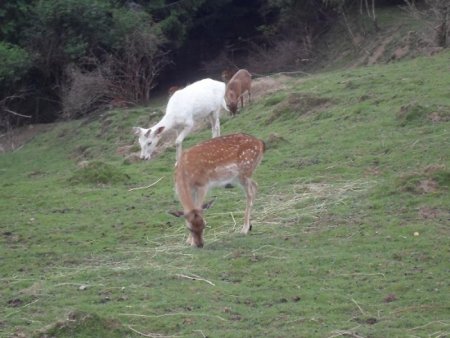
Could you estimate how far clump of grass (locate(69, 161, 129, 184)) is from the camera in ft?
51.4

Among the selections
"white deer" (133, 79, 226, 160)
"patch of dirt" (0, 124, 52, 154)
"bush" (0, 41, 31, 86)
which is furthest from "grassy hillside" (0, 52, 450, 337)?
"bush" (0, 41, 31, 86)

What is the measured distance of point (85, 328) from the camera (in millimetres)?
7969

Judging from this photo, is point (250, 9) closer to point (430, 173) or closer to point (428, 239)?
point (430, 173)

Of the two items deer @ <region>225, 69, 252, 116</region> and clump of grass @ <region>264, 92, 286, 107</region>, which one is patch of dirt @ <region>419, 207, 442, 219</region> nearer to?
clump of grass @ <region>264, 92, 286, 107</region>

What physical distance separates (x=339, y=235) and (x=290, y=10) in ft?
64.8

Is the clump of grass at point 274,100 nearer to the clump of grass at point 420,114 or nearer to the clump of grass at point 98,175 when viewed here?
the clump of grass at point 420,114

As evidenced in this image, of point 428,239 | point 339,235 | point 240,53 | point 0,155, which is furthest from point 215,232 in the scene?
point 240,53

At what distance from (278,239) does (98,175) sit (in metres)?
5.51

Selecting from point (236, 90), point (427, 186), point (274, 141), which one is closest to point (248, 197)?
point (427, 186)

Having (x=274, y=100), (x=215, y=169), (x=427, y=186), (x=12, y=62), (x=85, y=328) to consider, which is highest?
(x=215, y=169)

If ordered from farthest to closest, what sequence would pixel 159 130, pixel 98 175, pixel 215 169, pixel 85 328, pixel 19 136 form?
pixel 19 136 → pixel 159 130 → pixel 98 175 → pixel 215 169 → pixel 85 328

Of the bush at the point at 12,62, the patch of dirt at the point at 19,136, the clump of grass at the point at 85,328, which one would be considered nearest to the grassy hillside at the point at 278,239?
the clump of grass at the point at 85,328

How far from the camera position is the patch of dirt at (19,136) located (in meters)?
26.5

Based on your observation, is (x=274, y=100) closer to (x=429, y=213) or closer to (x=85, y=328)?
(x=429, y=213)
